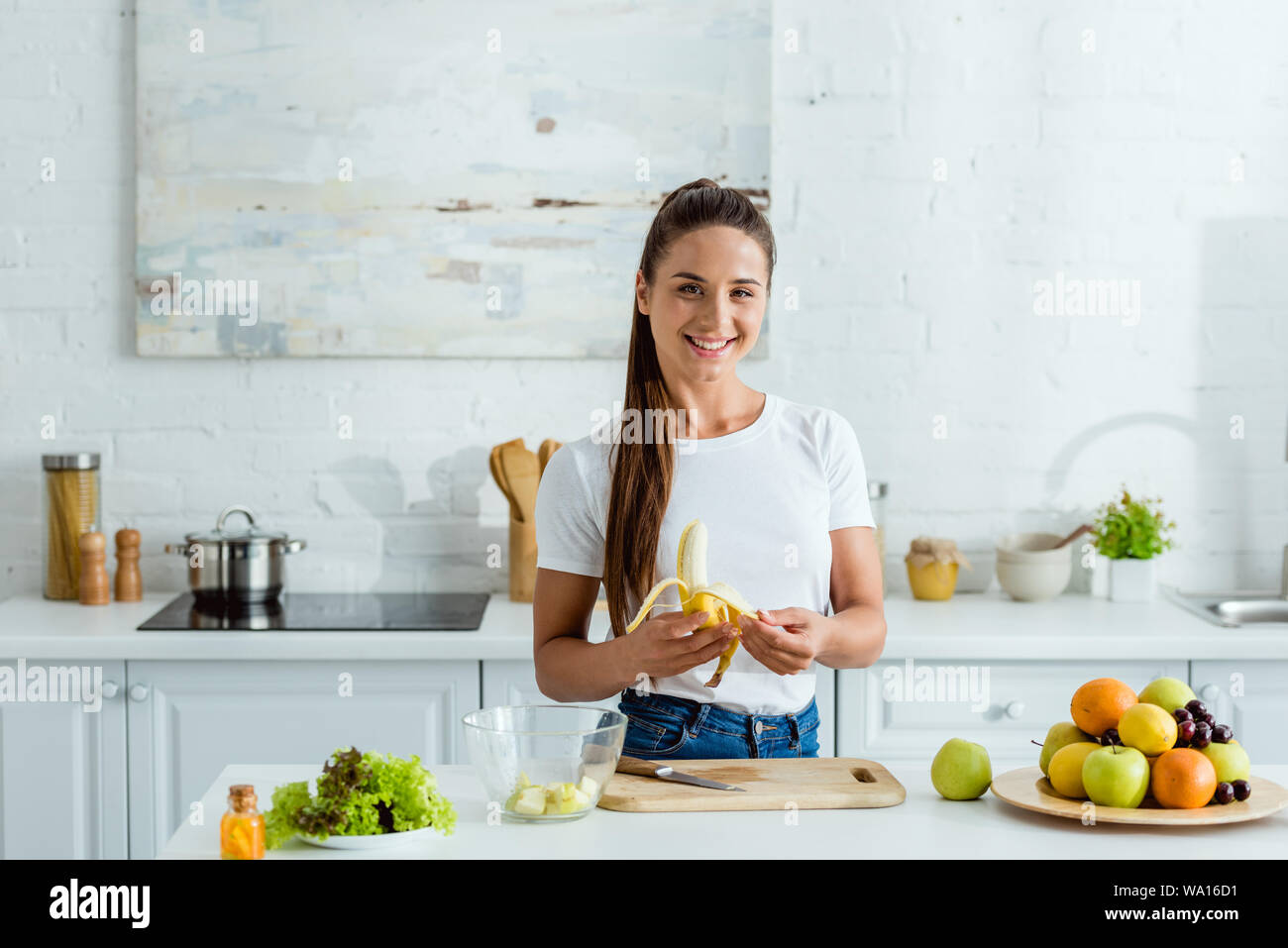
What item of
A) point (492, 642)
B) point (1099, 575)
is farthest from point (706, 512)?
point (1099, 575)

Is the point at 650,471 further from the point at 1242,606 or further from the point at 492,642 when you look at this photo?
the point at 1242,606

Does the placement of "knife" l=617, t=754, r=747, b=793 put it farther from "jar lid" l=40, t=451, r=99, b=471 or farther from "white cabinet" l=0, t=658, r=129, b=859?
"jar lid" l=40, t=451, r=99, b=471

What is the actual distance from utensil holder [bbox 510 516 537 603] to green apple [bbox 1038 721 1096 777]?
1.48 meters

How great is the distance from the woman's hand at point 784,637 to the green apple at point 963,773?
7.6 inches

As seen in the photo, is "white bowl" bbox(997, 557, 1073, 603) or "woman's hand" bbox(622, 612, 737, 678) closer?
"woman's hand" bbox(622, 612, 737, 678)

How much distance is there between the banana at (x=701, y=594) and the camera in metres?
1.40

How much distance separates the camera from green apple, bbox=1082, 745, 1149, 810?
4.24 feet

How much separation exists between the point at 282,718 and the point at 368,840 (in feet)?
4.11

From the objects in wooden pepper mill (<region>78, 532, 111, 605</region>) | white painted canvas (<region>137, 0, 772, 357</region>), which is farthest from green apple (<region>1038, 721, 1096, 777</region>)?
wooden pepper mill (<region>78, 532, 111, 605</region>)

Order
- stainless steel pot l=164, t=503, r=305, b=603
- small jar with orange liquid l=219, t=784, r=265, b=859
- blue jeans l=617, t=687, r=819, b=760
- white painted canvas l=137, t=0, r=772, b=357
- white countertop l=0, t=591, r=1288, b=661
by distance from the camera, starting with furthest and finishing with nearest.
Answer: white painted canvas l=137, t=0, r=772, b=357
stainless steel pot l=164, t=503, r=305, b=603
white countertop l=0, t=591, r=1288, b=661
blue jeans l=617, t=687, r=819, b=760
small jar with orange liquid l=219, t=784, r=265, b=859

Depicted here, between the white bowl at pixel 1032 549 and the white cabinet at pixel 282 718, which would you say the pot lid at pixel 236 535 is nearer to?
the white cabinet at pixel 282 718

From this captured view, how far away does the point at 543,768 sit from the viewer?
134 cm
